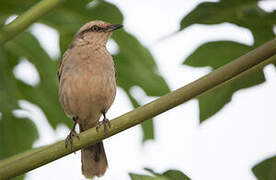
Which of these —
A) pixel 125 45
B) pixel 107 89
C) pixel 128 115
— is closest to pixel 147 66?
pixel 125 45

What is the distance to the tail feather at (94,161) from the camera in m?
3.50

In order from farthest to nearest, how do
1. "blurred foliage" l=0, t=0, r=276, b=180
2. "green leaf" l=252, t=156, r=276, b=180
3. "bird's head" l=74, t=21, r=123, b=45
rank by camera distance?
"bird's head" l=74, t=21, r=123, b=45 < "blurred foliage" l=0, t=0, r=276, b=180 < "green leaf" l=252, t=156, r=276, b=180

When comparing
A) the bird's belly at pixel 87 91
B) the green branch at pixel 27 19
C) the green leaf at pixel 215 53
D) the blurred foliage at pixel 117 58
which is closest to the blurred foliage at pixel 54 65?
the blurred foliage at pixel 117 58

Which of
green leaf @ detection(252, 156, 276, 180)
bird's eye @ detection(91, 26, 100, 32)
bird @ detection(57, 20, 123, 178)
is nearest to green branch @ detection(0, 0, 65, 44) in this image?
bird @ detection(57, 20, 123, 178)

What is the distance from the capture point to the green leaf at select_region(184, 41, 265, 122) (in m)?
2.55

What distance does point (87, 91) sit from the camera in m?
3.60

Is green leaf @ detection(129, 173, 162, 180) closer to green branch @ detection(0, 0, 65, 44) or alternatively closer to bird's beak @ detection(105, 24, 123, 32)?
green branch @ detection(0, 0, 65, 44)

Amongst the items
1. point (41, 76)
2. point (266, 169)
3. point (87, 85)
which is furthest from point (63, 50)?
point (266, 169)

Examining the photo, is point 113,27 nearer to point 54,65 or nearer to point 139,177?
point 54,65

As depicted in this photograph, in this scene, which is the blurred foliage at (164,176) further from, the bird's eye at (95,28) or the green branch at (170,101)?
the bird's eye at (95,28)

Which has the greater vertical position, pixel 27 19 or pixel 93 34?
pixel 27 19

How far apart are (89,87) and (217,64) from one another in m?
1.18

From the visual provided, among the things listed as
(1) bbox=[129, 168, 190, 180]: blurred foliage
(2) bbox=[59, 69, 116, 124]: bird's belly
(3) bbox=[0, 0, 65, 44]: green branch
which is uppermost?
(3) bbox=[0, 0, 65, 44]: green branch

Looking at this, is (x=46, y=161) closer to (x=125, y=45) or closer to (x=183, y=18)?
(x=183, y=18)
